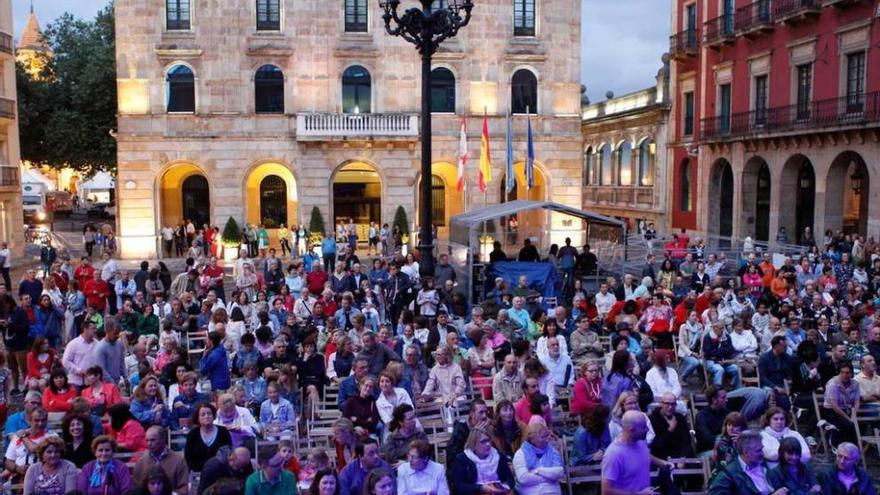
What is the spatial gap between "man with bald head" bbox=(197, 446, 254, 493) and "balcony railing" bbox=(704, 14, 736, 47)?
30521mm

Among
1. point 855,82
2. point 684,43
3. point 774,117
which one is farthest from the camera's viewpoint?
point 684,43

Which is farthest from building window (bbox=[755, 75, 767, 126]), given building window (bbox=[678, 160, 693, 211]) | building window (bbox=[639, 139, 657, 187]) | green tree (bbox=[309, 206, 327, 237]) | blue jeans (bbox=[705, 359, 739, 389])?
blue jeans (bbox=[705, 359, 739, 389])

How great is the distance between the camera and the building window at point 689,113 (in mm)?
37656

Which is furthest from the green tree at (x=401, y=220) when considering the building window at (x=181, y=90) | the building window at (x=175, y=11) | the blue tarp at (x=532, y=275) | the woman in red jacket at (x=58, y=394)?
the woman in red jacket at (x=58, y=394)

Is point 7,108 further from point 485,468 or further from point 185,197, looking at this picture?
point 485,468

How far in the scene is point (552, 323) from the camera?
38.4 ft

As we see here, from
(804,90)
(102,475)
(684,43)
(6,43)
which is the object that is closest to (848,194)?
(804,90)

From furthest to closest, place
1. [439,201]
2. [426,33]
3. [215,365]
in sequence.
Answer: [439,201] → [426,33] → [215,365]

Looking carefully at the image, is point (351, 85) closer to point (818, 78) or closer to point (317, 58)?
point (317, 58)

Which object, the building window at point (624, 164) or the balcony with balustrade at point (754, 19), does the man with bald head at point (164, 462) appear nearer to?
the balcony with balustrade at point (754, 19)

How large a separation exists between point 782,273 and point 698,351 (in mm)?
5972

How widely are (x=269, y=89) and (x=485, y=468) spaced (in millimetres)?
25561

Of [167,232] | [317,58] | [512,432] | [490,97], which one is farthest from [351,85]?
[512,432]

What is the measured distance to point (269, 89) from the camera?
31.2 metres
